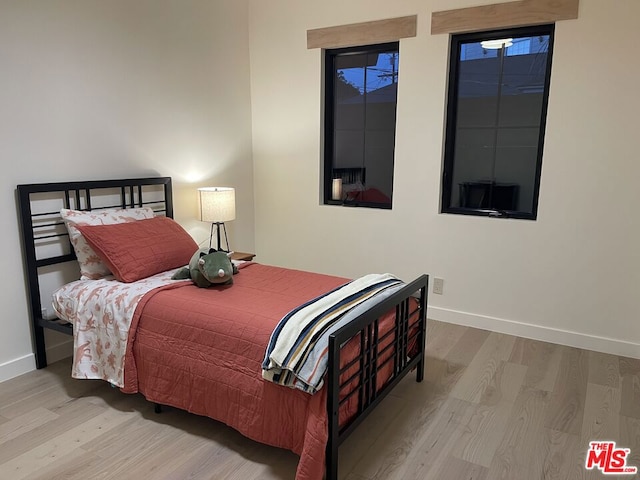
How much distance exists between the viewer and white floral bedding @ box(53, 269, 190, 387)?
2422 millimetres

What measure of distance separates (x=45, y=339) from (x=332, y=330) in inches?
79.2

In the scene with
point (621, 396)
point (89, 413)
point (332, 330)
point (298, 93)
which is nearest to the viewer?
point (332, 330)

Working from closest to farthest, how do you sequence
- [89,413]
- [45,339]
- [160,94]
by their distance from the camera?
[89,413]
[45,339]
[160,94]

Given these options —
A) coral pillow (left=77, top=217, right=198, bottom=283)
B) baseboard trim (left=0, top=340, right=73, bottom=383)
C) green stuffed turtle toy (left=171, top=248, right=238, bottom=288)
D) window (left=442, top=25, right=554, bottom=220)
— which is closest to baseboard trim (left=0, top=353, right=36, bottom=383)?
baseboard trim (left=0, top=340, right=73, bottom=383)

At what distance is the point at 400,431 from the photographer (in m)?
2.29

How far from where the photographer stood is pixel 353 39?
12.3 ft

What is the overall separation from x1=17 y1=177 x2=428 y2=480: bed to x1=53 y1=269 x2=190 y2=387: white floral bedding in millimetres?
33

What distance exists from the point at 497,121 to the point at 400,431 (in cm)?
229

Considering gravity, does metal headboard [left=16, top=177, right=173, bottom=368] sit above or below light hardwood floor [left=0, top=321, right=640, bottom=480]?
above

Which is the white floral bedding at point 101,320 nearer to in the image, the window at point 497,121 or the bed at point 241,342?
the bed at point 241,342

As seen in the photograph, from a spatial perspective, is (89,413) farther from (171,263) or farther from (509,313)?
(509,313)

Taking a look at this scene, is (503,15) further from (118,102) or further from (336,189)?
(118,102)

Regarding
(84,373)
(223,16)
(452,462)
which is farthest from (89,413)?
(223,16)

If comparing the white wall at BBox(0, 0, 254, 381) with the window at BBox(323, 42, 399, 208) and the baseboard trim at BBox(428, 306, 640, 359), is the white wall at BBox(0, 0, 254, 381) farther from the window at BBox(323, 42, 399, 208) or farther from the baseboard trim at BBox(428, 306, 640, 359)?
the baseboard trim at BBox(428, 306, 640, 359)
